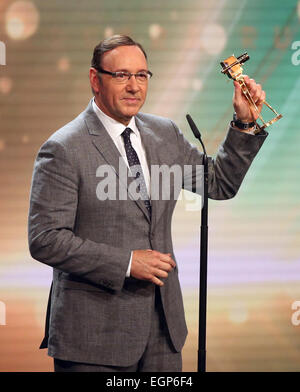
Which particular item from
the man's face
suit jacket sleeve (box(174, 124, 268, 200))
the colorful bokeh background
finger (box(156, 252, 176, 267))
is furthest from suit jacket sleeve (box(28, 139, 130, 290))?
the colorful bokeh background

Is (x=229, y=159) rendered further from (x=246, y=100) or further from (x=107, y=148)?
(x=107, y=148)

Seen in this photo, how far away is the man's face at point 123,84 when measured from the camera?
215cm

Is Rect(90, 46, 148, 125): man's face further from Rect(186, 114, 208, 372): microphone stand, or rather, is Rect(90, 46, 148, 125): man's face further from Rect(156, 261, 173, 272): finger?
Rect(156, 261, 173, 272): finger

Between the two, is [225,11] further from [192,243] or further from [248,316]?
[248,316]

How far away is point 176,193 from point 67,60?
141cm

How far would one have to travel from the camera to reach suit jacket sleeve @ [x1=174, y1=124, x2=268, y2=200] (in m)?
2.29

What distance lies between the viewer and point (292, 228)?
3.51 meters

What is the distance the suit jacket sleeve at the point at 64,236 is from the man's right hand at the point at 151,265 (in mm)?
32

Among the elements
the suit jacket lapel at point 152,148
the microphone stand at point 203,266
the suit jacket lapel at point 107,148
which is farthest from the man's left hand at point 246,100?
the suit jacket lapel at point 107,148

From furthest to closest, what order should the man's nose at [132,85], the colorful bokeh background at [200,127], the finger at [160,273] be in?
the colorful bokeh background at [200,127] < the man's nose at [132,85] < the finger at [160,273]

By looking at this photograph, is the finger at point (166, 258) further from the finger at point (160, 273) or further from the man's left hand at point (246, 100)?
the man's left hand at point (246, 100)

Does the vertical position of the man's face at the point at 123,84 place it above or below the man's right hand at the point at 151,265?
above

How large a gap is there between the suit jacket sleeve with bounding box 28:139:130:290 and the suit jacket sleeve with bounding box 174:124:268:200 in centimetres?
48
